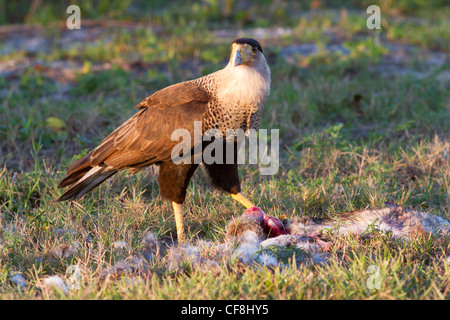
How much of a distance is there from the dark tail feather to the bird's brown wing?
0.04 meters

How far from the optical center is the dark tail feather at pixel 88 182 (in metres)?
4.22

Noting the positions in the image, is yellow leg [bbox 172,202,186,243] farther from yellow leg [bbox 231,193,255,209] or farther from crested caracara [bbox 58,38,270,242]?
yellow leg [bbox 231,193,255,209]

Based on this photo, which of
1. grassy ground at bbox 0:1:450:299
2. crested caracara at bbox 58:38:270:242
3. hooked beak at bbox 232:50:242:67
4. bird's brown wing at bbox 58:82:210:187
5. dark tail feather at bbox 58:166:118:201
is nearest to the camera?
grassy ground at bbox 0:1:450:299

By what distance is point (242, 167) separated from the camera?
198 inches

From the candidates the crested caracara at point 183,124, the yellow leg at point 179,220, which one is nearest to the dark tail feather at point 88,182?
the crested caracara at point 183,124

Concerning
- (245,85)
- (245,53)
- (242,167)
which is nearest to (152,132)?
(245,85)

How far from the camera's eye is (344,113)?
618 centimetres

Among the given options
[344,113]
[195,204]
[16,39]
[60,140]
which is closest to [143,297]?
[195,204]

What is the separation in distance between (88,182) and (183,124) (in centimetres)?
93

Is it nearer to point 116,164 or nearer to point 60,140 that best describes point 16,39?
point 60,140

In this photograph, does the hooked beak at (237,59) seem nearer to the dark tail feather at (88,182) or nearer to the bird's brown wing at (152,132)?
the bird's brown wing at (152,132)

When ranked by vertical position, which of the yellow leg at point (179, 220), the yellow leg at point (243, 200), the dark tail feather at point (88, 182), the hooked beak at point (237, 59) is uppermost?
Answer: the hooked beak at point (237, 59)

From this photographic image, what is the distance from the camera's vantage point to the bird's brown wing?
3.85 meters

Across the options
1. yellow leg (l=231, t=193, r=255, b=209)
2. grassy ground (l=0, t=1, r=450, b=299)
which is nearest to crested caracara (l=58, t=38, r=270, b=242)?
yellow leg (l=231, t=193, r=255, b=209)
